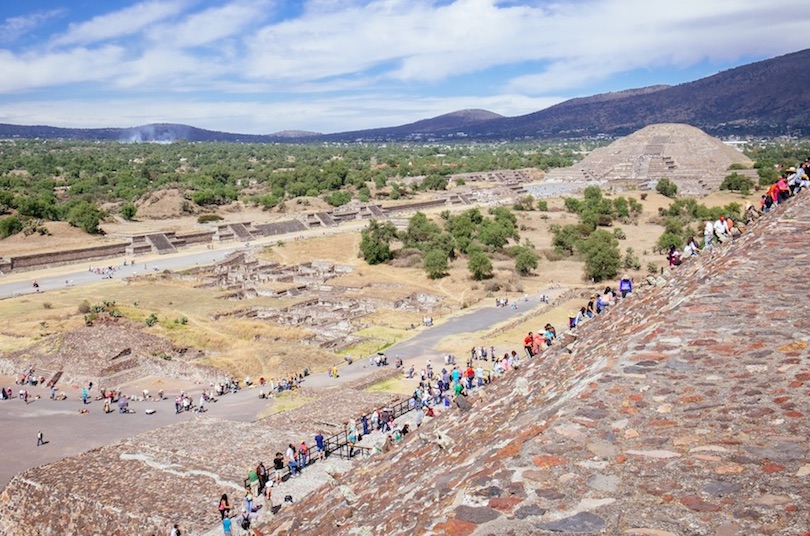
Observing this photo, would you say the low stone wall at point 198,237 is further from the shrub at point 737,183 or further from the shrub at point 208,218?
the shrub at point 737,183

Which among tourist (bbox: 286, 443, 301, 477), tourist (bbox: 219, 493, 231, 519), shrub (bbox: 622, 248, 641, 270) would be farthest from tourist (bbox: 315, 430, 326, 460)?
shrub (bbox: 622, 248, 641, 270)

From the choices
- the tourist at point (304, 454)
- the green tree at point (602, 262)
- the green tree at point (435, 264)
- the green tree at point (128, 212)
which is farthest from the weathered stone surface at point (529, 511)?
the green tree at point (128, 212)

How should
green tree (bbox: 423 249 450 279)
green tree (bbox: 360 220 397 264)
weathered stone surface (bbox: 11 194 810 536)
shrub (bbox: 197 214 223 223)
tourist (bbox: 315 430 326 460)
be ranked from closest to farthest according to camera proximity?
weathered stone surface (bbox: 11 194 810 536) → tourist (bbox: 315 430 326 460) → green tree (bbox: 423 249 450 279) → green tree (bbox: 360 220 397 264) → shrub (bbox: 197 214 223 223)

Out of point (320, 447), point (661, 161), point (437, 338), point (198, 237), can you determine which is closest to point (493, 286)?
point (437, 338)

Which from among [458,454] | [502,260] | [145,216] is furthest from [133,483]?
[145,216]

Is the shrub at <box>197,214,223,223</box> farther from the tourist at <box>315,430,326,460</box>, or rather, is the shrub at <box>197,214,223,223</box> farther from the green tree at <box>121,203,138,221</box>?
the tourist at <box>315,430,326,460</box>

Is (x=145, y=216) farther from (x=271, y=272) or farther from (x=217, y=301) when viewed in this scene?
(x=217, y=301)

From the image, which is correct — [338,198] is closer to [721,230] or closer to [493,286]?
[493,286]
